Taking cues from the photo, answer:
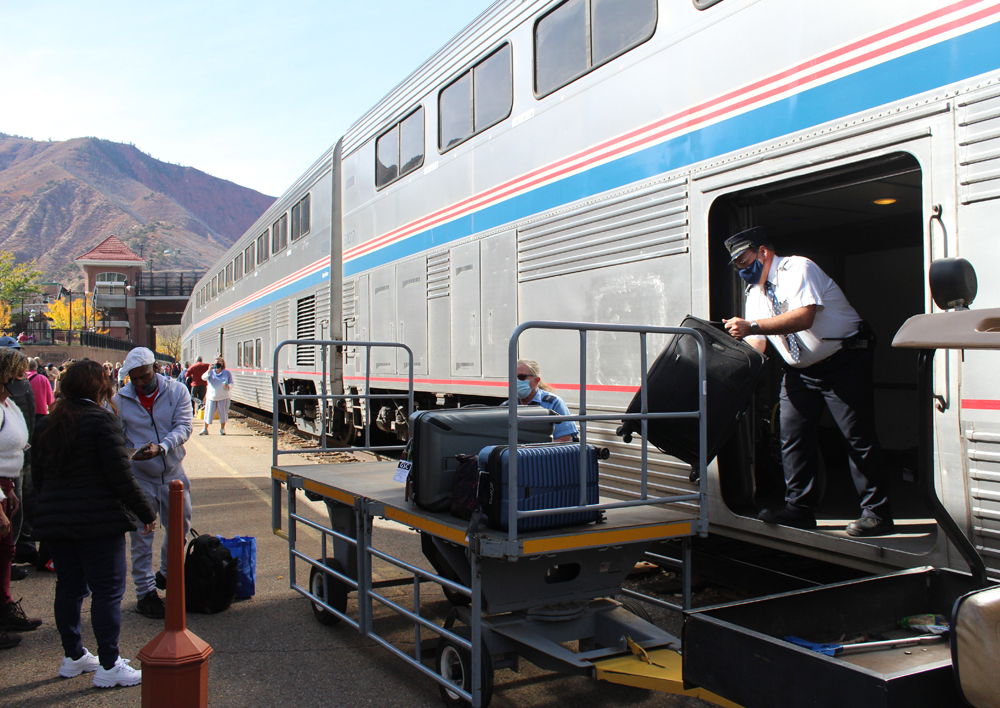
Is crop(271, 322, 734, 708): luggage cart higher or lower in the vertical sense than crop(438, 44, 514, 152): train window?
lower

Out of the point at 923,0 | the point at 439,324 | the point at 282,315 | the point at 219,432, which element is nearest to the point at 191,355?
the point at 219,432

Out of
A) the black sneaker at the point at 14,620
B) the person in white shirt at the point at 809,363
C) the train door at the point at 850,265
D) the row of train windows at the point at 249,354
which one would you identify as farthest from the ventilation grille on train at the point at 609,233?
the row of train windows at the point at 249,354

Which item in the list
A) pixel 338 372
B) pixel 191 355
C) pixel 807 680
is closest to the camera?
pixel 807 680

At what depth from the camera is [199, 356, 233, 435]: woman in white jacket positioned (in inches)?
610

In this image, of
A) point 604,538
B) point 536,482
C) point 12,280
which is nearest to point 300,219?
point 536,482

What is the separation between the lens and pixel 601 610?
139 inches

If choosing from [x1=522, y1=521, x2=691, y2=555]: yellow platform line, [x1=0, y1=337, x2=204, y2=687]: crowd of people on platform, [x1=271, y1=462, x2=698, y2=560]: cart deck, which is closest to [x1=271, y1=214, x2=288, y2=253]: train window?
[x1=0, y1=337, x2=204, y2=687]: crowd of people on platform

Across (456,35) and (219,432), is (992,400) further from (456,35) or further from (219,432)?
(219,432)

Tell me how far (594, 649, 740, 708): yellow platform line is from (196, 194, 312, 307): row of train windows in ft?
33.8

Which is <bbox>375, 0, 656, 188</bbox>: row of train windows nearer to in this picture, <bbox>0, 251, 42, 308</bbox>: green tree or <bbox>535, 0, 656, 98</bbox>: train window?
<bbox>535, 0, 656, 98</bbox>: train window

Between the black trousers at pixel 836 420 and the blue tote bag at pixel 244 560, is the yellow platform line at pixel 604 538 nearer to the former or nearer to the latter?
the black trousers at pixel 836 420

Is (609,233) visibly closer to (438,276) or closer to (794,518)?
(794,518)

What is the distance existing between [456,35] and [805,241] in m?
3.67

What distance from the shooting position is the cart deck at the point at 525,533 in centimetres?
303
